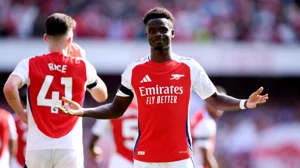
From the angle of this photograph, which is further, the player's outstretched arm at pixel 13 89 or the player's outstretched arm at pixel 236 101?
the player's outstretched arm at pixel 13 89

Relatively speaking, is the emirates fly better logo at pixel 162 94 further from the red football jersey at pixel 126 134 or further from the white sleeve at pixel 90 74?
the red football jersey at pixel 126 134

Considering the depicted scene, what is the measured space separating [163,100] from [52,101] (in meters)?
1.14

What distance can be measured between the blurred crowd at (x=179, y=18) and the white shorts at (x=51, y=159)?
9.54 meters

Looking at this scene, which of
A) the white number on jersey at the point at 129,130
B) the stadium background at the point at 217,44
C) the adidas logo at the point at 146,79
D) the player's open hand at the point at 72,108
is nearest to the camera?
the player's open hand at the point at 72,108

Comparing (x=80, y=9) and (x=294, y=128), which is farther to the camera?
(x=294, y=128)

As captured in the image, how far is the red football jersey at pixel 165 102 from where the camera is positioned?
20.6ft

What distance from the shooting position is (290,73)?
59.0 feet

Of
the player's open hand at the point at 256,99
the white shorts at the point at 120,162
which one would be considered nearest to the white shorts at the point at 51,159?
the player's open hand at the point at 256,99

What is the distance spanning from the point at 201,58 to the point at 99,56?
215 cm

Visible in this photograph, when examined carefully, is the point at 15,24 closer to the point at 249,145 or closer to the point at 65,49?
the point at 249,145

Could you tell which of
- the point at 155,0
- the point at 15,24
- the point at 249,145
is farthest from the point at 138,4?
the point at 249,145

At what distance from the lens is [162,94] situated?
631cm

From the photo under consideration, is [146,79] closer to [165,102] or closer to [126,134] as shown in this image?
[165,102]

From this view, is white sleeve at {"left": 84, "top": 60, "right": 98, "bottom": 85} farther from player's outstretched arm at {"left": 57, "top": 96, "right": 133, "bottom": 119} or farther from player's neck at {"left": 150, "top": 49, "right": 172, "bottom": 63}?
player's neck at {"left": 150, "top": 49, "right": 172, "bottom": 63}
